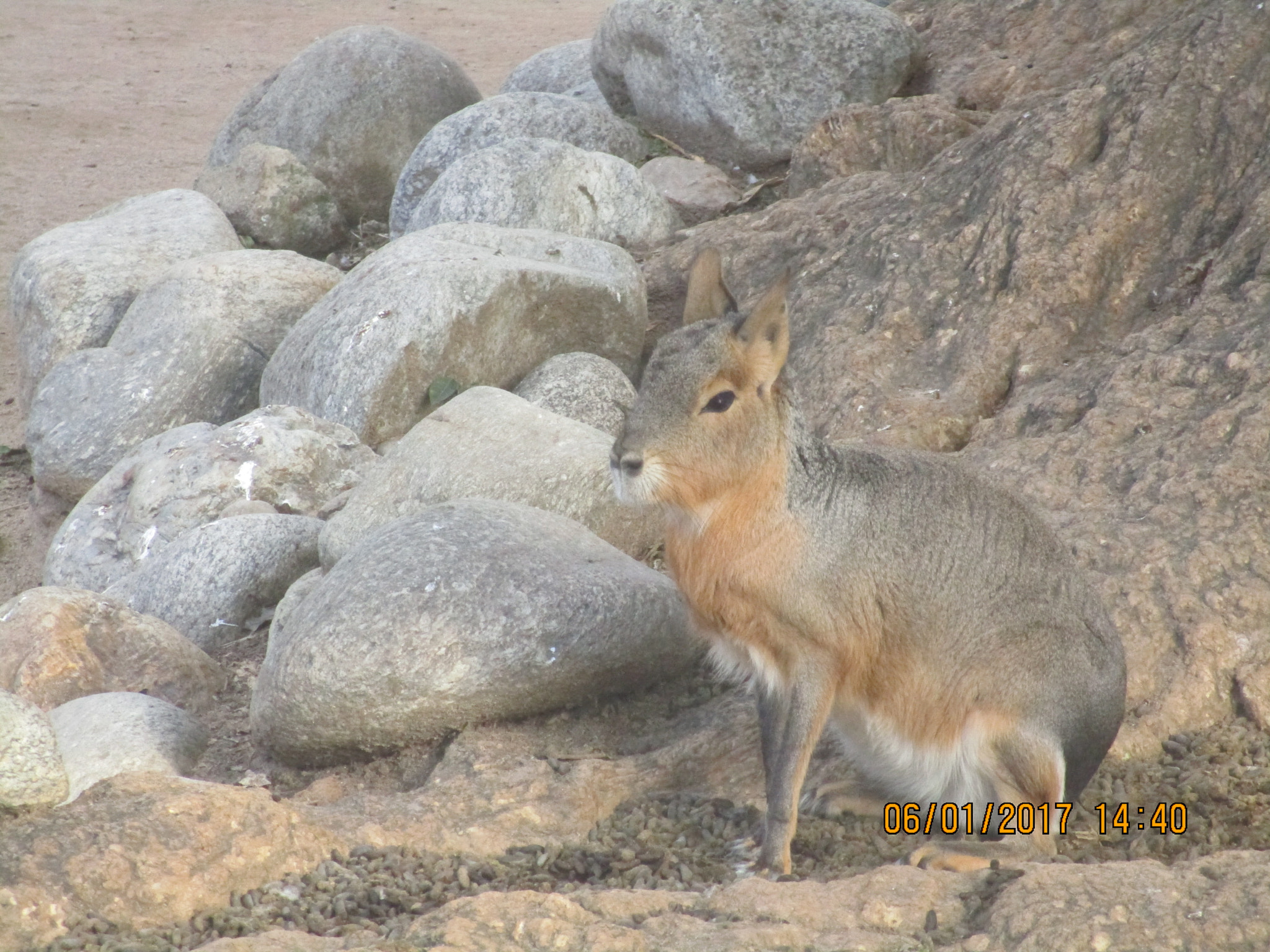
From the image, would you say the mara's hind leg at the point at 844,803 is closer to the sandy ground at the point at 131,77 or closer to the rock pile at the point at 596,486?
the rock pile at the point at 596,486

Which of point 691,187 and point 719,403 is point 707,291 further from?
point 691,187

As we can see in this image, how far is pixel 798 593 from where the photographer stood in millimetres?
3879

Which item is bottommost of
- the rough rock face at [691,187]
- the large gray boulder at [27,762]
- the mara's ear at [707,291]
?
the large gray boulder at [27,762]

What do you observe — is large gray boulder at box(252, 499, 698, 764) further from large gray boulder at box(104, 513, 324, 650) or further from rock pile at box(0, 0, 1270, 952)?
large gray boulder at box(104, 513, 324, 650)

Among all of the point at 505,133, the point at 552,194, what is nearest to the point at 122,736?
the point at 552,194

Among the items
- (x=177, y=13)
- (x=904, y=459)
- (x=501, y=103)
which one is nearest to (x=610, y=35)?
(x=501, y=103)

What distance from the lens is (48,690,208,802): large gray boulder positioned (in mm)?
4547

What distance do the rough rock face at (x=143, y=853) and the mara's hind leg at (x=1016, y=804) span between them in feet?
5.84

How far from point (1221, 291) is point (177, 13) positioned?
2128cm

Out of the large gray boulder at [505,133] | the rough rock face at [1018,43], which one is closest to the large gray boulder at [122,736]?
the rough rock face at [1018,43]

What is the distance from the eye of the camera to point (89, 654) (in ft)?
17.3

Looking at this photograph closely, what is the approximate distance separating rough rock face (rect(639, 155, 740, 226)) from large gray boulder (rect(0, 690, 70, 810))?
6.11 meters

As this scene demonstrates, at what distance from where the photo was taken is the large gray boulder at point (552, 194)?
8.59 meters

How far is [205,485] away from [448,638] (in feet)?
8.83
